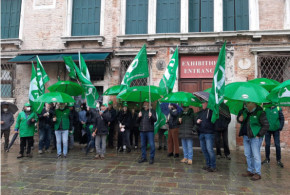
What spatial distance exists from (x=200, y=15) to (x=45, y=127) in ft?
28.3

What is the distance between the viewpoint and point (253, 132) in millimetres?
4652

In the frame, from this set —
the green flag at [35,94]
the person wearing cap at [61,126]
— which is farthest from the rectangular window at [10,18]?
the person wearing cap at [61,126]

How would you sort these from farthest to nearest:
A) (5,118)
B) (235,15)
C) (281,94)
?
1. (235,15)
2. (5,118)
3. (281,94)

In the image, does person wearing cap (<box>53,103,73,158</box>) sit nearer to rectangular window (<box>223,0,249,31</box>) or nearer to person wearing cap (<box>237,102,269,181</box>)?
person wearing cap (<box>237,102,269,181</box>)

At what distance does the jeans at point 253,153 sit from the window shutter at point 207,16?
254 inches

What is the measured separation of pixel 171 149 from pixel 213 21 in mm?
6454

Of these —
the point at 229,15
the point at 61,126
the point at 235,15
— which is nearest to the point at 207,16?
the point at 229,15

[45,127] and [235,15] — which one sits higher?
[235,15]

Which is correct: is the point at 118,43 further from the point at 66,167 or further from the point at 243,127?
the point at 243,127

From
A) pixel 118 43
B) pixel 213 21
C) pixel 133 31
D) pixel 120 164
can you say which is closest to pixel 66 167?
pixel 120 164

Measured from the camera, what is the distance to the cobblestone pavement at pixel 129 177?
403 centimetres

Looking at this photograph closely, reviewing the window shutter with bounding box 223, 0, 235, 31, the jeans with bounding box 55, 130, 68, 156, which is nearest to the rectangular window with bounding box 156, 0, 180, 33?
the window shutter with bounding box 223, 0, 235, 31

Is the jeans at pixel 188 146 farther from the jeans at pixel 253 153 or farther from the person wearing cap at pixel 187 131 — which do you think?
the jeans at pixel 253 153

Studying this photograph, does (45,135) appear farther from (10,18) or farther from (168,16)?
(168,16)
